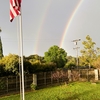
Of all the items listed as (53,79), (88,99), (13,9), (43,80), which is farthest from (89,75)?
(13,9)

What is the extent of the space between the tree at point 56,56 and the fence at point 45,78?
19979mm

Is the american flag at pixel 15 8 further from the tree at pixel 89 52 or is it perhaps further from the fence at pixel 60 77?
the tree at pixel 89 52

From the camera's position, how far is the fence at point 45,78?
18.4m

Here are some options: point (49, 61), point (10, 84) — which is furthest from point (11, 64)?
point (49, 61)

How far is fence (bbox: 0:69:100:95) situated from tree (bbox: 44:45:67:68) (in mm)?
19979

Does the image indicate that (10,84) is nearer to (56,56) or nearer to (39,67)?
(39,67)

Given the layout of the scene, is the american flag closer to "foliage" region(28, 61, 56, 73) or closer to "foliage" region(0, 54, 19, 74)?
"foliage" region(0, 54, 19, 74)

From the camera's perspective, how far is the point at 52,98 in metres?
14.9

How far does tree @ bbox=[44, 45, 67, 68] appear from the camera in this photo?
48.8m

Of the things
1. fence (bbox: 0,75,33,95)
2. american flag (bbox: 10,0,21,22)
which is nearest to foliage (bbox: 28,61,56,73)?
fence (bbox: 0,75,33,95)

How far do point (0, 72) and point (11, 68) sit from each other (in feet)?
4.72

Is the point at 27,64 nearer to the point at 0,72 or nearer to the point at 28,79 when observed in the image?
the point at 28,79

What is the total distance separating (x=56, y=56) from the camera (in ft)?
164

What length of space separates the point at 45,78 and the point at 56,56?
27.5 metres
